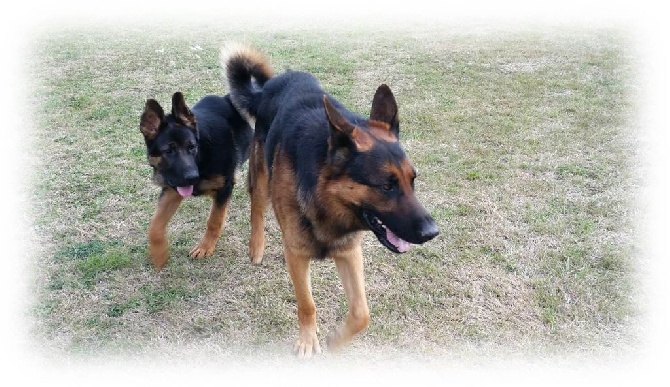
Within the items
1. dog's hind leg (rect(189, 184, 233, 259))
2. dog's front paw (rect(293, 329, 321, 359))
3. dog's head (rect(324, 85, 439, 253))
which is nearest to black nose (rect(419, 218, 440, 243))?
dog's head (rect(324, 85, 439, 253))

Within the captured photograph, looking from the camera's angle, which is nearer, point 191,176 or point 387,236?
point 387,236

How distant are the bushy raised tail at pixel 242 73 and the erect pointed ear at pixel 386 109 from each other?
5.68 ft

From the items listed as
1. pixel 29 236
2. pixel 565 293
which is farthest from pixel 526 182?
pixel 29 236

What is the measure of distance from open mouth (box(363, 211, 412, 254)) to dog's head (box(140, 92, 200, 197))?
1.73 meters

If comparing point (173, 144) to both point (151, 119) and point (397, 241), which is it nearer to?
point (151, 119)

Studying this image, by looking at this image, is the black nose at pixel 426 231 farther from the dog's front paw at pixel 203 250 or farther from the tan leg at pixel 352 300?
the dog's front paw at pixel 203 250

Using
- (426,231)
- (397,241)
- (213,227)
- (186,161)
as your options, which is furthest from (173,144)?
(426,231)

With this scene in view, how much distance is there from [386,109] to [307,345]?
5.38 ft

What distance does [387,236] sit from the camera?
297 cm

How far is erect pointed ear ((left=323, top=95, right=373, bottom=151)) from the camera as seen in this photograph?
2.94 meters

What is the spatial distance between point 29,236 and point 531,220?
453 centimetres

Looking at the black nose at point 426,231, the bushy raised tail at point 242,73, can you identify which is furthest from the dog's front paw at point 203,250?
the black nose at point 426,231

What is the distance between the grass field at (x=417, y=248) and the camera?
3721mm

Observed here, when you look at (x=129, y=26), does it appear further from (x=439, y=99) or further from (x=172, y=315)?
(x=172, y=315)
